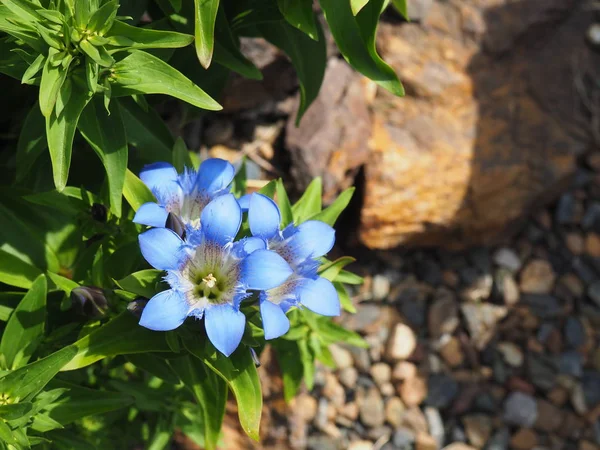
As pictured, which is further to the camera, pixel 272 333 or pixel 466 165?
pixel 466 165

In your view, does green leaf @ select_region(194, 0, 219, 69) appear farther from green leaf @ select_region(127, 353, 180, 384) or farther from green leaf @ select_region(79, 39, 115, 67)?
green leaf @ select_region(127, 353, 180, 384)

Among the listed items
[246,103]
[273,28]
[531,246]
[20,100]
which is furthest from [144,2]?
[531,246]

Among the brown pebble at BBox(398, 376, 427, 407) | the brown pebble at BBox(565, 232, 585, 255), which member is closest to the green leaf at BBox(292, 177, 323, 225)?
the brown pebble at BBox(398, 376, 427, 407)

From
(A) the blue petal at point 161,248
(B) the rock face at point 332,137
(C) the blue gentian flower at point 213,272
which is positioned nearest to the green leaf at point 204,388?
(C) the blue gentian flower at point 213,272

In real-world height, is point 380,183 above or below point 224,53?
below

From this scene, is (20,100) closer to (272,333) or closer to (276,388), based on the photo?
(272,333)

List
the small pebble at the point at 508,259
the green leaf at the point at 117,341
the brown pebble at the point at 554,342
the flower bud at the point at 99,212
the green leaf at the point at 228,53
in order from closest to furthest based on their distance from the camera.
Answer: the green leaf at the point at 117,341 < the flower bud at the point at 99,212 < the green leaf at the point at 228,53 < the brown pebble at the point at 554,342 < the small pebble at the point at 508,259

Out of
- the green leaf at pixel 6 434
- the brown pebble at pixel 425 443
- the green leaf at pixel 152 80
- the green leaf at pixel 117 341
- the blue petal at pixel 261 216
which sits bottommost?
the brown pebble at pixel 425 443

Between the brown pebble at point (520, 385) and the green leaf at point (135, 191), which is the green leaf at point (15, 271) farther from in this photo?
the brown pebble at point (520, 385)
